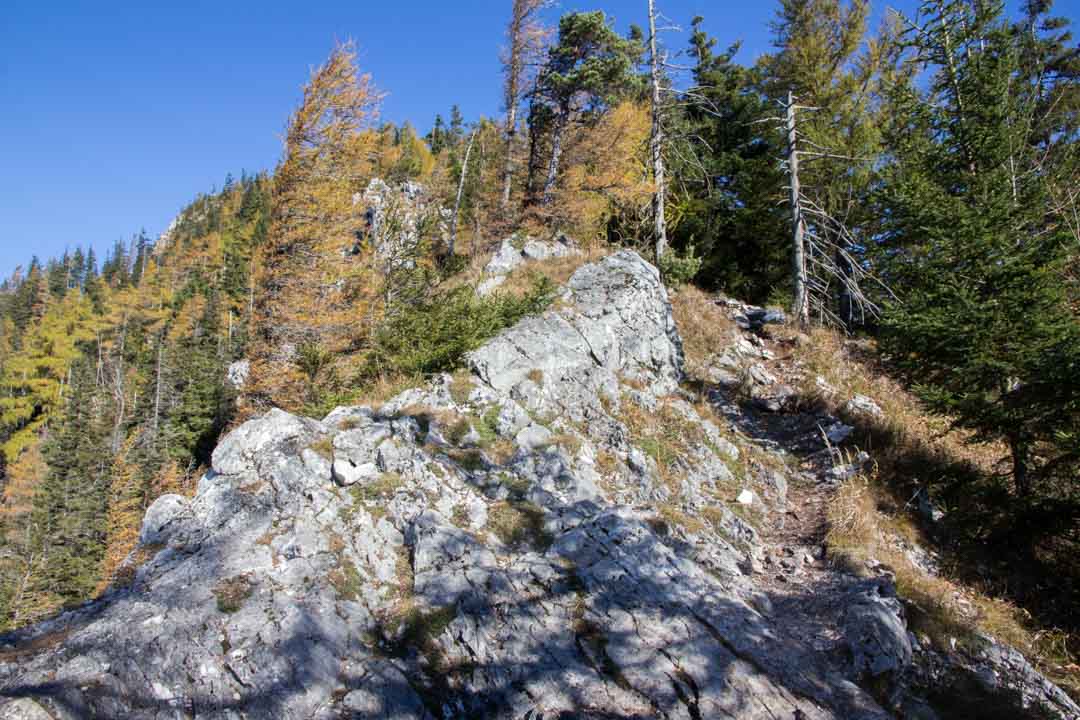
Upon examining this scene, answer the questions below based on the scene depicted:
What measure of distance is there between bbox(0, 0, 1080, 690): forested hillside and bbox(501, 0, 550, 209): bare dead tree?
9 centimetres

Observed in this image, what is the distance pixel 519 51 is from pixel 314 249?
13.5 m

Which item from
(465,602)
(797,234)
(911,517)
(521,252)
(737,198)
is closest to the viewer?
(465,602)

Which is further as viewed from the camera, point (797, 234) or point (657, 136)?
point (657, 136)

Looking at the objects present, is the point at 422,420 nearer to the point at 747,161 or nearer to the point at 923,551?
the point at 923,551

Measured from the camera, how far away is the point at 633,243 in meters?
18.9

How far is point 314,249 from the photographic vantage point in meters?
12.3

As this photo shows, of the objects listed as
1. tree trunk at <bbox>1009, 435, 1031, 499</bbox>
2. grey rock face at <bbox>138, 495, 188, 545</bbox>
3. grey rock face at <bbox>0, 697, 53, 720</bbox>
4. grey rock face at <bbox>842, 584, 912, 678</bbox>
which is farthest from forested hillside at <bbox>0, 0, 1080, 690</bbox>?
grey rock face at <bbox>0, 697, 53, 720</bbox>

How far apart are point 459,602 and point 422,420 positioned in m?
3.52

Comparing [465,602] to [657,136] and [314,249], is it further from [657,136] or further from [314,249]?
[657,136]

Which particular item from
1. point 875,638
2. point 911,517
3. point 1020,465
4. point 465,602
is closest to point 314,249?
point 465,602

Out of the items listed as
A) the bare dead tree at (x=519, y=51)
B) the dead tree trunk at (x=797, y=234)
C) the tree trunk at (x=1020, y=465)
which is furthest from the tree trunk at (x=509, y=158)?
the tree trunk at (x=1020, y=465)

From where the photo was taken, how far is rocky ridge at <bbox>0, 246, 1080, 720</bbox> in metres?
4.05

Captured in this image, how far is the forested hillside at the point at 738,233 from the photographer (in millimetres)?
8203

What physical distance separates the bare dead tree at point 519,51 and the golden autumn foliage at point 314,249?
8470mm
